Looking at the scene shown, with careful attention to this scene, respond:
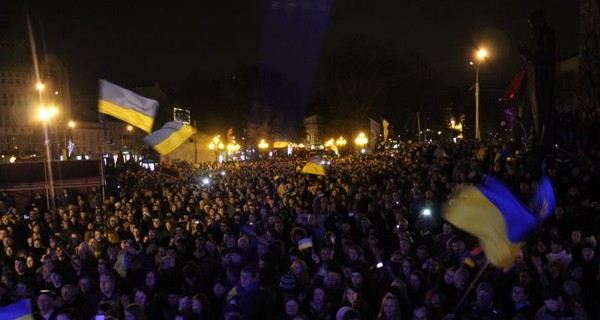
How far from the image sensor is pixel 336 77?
2068 inches

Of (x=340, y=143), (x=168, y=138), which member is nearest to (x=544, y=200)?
(x=168, y=138)

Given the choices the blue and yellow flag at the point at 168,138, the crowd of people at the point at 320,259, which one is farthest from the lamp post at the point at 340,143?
the blue and yellow flag at the point at 168,138

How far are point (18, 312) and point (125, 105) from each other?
5324mm

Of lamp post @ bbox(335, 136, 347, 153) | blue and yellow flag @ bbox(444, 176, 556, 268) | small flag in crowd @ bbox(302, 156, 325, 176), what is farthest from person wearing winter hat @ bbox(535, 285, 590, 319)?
lamp post @ bbox(335, 136, 347, 153)

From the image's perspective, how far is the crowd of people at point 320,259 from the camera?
6633 millimetres

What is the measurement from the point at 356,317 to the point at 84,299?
414 centimetres

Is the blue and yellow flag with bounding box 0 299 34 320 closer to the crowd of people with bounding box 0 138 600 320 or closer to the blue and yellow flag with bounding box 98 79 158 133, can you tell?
the crowd of people with bounding box 0 138 600 320

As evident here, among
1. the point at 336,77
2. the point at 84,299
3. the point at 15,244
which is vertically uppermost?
the point at 336,77

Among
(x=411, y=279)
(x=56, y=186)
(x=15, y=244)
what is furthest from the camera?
(x=56, y=186)

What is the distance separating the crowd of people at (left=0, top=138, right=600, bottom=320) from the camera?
6.63 m

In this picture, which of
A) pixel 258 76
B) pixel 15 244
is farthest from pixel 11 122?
pixel 15 244

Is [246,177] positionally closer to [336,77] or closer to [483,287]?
[483,287]

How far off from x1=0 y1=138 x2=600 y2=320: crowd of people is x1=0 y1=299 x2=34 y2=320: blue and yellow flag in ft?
0.44

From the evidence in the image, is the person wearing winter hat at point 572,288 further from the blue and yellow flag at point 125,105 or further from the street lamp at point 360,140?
the street lamp at point 360,140
